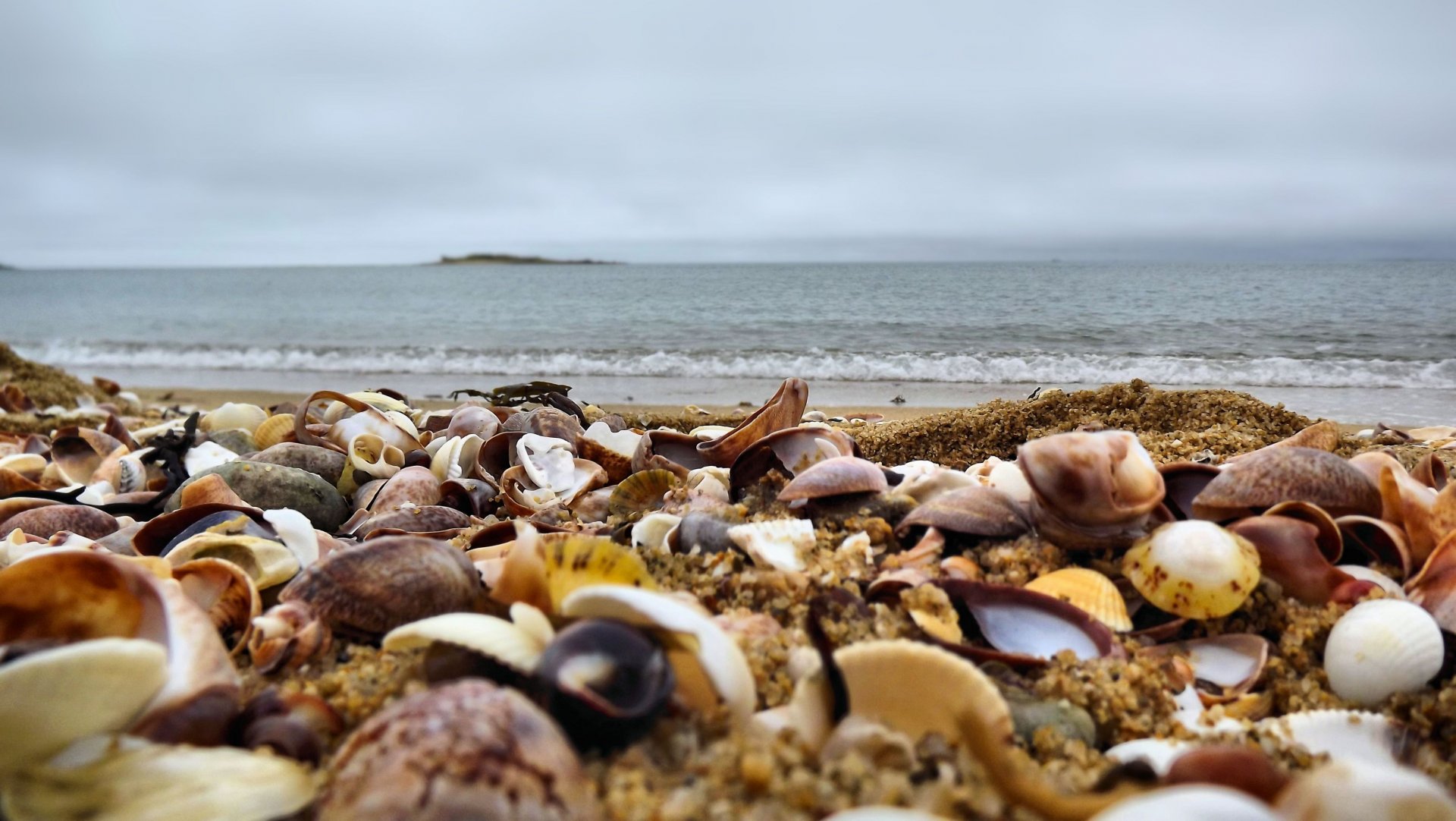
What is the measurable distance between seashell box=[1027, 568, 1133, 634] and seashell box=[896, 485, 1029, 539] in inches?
8.6

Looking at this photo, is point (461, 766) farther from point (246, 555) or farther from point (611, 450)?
point (611, 450)

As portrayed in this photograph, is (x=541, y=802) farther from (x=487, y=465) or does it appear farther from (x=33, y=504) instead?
(x=33, y=504)

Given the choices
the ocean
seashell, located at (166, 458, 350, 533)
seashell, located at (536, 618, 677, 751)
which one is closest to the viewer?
seashell, located at (536, 618, 677, 751)

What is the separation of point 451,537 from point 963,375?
10.3 m

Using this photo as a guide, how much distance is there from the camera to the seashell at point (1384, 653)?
160 centimetres

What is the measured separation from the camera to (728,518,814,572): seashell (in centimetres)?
203

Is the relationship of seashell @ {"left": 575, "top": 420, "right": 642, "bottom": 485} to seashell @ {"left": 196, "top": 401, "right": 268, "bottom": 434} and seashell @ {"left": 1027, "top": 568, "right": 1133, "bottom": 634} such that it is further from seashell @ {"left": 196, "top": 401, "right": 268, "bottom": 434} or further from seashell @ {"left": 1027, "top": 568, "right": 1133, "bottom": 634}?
seashell @ {"left": 196, "top": 401, "right": 268, "bottom": 434}

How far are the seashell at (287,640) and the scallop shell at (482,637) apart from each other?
373mm

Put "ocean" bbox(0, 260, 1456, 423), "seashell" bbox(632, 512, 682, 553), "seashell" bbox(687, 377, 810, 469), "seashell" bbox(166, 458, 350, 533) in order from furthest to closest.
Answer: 1. "ocean" bbox(0, 260, 1456, 423)
2. "seashell" bbox(687, 377, 810, 469)
3. "seashell" bbox(166, 458, 350, 533)
4. "seashell" bbox(632, 512, 682, 553)

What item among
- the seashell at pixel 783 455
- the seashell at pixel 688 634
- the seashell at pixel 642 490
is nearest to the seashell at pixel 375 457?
the seashell at pixel 642 490

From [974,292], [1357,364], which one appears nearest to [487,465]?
[1357,364]

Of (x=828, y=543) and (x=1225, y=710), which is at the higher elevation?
(x=828, y=543)

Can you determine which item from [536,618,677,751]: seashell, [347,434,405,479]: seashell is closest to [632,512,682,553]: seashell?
[536,618,677,751]: seashell

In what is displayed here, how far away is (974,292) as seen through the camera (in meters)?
28.7
